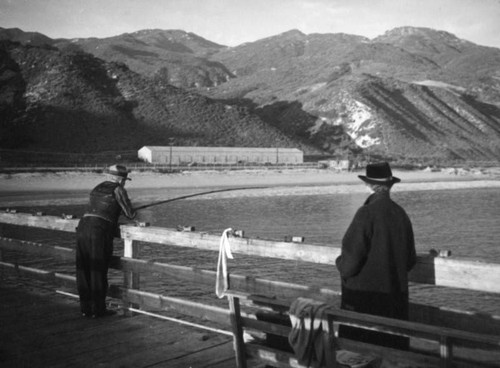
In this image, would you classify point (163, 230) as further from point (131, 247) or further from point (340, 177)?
point (340, 177)

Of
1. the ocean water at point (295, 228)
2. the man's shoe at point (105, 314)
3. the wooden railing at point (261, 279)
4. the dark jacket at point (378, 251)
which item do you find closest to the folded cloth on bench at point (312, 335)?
the wooden railing at point (261, 279)

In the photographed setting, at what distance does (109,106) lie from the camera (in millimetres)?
115312

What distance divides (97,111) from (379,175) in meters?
113

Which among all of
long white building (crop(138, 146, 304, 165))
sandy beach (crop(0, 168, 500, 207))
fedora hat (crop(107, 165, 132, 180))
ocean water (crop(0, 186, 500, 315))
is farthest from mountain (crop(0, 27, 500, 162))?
fedora hat (crop(107, 165, 132, 180))

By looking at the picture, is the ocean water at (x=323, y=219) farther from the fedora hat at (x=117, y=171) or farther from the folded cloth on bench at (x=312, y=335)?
the folded cloth on bench at (x=312, y=335)

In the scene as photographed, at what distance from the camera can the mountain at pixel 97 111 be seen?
328 feet

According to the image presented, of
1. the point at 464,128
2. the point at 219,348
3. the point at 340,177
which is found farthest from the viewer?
the point at 464,128

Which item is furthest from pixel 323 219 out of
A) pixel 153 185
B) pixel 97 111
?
pixel 97 111

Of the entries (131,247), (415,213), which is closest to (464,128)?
(415,213)

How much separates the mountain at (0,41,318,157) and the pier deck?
90637 millimetres

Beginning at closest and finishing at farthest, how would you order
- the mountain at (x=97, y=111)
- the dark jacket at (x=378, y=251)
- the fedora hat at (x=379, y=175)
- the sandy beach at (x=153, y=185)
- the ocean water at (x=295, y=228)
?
the dark jacket at (x=378, y=251) < the fedora hat at (x=379, y=175) < the ocean water at (x=295, y=228) < the sandy beach at (x=153, y=185) < the mountain at (x=97, y=111)

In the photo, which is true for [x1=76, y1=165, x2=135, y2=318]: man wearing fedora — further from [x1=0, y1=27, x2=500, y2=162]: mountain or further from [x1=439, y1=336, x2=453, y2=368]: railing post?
[x1=0, y1=27, x2=500, y2=162]: mountain

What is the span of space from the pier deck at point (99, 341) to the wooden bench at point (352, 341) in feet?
2.91

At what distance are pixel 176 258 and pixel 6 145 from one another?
3427 inches
